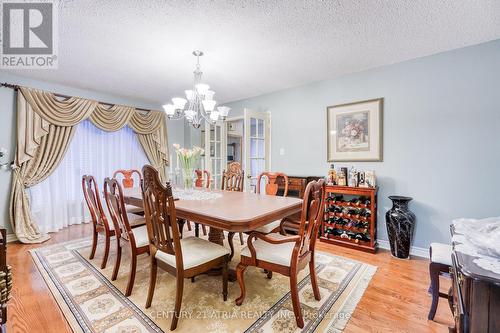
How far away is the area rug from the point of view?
5.09ft

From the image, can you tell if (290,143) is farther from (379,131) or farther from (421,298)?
(421,298)

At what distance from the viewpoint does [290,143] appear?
393cm

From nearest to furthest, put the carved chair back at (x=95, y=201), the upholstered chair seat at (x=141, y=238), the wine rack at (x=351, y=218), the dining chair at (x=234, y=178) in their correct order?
the upholstered chair seat at (x=141, y=238) < the carved chair back at (x=95, y=201) < the wine rack at (x=351, y=218) < the dining chair at (x=234, y=178)

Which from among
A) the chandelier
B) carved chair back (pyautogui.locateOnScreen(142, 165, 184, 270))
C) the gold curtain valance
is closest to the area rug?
carved chair back (pyautogui.locateOnScreen(142, 165, 184, 270))

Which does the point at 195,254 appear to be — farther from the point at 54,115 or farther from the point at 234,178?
the point at 54,115

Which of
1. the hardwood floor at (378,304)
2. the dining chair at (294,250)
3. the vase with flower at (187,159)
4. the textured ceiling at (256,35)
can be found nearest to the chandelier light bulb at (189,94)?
the textured ceiling at (256,35)

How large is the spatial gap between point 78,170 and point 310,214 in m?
4.17

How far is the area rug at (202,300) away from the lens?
1.55 metres

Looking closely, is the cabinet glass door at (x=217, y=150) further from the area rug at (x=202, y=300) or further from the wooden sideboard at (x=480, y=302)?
the wooden sideboard at (x=480, y=302)

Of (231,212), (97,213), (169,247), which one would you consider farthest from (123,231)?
(231,212)

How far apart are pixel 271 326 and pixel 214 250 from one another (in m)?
0.64

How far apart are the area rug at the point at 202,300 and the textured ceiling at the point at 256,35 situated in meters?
2.35

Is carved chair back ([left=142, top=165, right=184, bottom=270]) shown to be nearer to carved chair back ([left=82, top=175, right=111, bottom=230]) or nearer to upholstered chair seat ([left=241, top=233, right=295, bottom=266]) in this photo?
upholstered chair seat ([left=241, top=233, right=295, bottom=266])

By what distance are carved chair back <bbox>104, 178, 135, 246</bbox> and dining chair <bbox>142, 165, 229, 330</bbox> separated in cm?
30
